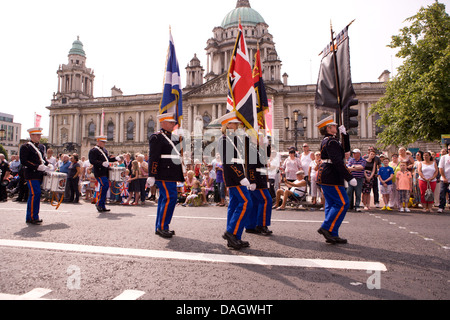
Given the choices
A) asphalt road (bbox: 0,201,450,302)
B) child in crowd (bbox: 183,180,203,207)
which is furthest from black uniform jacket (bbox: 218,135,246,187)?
child in crowd (bbox: 183,180,203,207)

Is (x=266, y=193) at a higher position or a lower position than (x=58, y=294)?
higher

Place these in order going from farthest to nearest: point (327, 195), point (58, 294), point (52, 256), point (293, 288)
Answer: point (327, 195)
point (52, 256)
point (293, 288)
point (58, 294)

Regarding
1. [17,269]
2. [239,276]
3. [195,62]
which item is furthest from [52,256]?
[195,62]

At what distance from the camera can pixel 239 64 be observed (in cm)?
601

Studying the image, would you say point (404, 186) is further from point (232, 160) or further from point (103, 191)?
point (103, 191)

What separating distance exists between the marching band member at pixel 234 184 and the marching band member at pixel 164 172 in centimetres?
111

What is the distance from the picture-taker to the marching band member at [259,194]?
573 centimetres

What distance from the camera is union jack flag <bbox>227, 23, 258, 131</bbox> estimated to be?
5.55 metres

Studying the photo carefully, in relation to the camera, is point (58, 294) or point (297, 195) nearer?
point (58, 294)

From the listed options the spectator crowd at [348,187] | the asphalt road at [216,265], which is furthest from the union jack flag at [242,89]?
the spectator crowd at [348,187]

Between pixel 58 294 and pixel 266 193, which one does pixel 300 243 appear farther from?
pixel 58 294

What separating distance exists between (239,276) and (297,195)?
25.0ft

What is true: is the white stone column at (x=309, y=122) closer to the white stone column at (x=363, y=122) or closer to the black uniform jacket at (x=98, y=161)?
the white stone column at (x=363, y=122)

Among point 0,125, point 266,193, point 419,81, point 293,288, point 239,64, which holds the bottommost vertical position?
point 293,288
